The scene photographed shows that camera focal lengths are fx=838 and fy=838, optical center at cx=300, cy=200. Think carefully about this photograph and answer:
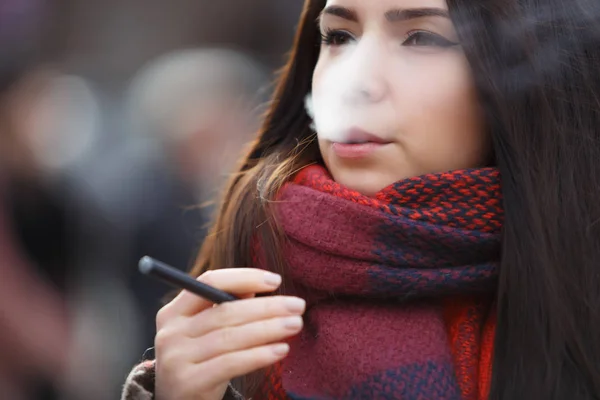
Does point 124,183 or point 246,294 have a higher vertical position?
point 246,294

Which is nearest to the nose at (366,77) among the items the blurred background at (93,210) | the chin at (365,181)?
the chin at (365,181)

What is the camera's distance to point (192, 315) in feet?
4.71

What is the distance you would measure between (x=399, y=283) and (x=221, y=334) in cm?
38

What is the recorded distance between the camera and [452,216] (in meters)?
1.60

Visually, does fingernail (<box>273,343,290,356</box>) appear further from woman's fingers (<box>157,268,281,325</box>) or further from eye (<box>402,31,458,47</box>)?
eye (<box>402,31,458,47</box>)

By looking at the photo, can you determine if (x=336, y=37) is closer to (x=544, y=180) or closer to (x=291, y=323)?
(x=544, y=180)

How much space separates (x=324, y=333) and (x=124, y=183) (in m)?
1.75

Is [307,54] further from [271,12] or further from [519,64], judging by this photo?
[271,12]

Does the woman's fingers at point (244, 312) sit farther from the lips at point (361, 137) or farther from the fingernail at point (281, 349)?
the lips at point (361, 137)

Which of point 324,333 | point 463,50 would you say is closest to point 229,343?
point 324,333

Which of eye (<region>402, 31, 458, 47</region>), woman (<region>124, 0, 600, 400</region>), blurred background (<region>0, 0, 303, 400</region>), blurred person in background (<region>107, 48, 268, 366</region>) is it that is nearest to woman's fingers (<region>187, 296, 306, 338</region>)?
woman (<region>124, 0, 600, 400</region>)

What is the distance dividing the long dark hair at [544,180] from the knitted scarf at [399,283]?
5 cm

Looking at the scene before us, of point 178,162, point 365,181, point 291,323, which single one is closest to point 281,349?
point 291,323

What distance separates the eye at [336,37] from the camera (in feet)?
5.70
